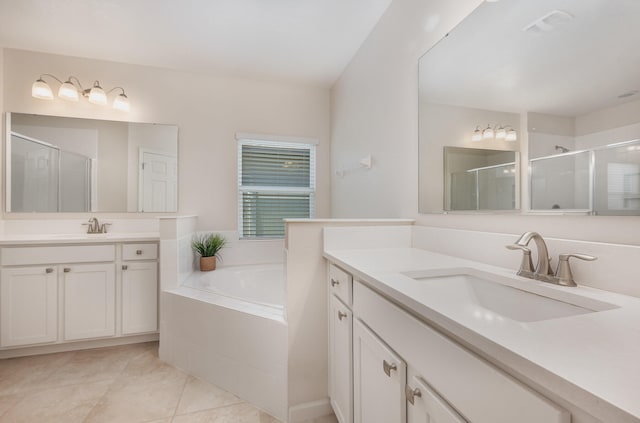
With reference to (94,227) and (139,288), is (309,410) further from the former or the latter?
(94,227)

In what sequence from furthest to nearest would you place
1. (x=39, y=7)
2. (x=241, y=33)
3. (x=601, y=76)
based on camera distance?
(x=241, y=33)
(x=39, y=7)
(x=601, y=76)

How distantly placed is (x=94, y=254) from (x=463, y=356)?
2.51 m

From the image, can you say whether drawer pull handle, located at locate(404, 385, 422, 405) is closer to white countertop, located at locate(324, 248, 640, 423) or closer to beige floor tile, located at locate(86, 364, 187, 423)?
white countertop, located at locate(324, 248, 640, 423)

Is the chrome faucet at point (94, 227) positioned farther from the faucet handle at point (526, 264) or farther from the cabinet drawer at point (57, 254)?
the faucet handle at point (526, 264)

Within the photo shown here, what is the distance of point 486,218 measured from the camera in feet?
3.73

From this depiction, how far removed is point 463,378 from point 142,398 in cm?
185

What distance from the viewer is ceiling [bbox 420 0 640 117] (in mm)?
723

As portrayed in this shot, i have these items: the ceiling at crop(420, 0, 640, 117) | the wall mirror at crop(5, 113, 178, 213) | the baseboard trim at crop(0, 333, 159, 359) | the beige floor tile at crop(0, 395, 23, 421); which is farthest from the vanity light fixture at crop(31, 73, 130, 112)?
the ceiling at crop(420, 0, 640, 117)

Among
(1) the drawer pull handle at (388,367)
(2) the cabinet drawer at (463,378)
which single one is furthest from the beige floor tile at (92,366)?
(2) the cabinet drawer at (463,378)

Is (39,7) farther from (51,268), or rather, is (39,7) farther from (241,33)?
(51,268)

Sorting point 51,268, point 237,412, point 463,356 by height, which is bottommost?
point 237,412

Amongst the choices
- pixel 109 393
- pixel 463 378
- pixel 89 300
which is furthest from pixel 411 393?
pixel 89 300

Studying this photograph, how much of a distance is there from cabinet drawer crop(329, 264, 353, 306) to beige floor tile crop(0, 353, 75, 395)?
6.49ft

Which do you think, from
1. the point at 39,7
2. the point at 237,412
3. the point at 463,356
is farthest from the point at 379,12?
the point at 237,412
